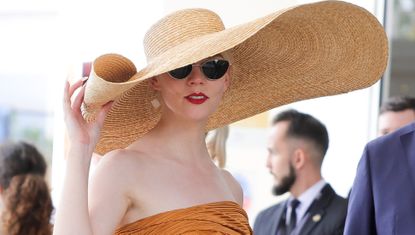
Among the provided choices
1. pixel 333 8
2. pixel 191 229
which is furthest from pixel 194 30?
pixel 191 229

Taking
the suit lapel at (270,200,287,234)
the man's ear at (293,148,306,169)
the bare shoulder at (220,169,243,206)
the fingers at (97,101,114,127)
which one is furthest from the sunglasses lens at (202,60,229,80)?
the man's ear at (293,148,306,169)

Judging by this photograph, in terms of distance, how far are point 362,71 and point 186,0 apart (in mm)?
2034

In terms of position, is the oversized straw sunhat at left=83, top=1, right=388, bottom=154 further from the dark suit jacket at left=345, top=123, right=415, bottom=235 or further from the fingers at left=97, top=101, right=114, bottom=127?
the dark suit jacket at left=345, top=123, right=415, bottom=235

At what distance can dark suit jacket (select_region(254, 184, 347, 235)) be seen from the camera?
469cm

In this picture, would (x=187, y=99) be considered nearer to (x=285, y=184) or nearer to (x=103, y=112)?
(x=103, y=112)

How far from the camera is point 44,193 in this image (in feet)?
13.5

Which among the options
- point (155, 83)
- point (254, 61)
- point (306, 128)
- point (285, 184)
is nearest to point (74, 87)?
point (155, 83)

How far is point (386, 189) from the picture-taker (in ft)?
9.74

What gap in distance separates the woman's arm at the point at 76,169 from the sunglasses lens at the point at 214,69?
28 cm

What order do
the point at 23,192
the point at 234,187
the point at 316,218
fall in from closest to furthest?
the point at 234,187, the point at 23,192, the point at 316,218

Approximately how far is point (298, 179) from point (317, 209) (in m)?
0.33

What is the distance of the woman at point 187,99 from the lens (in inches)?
102

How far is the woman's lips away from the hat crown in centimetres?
16

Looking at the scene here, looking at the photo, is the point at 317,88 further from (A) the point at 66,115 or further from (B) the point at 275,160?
(B) the point at 275,160
